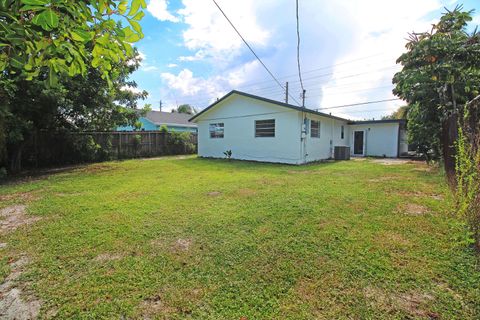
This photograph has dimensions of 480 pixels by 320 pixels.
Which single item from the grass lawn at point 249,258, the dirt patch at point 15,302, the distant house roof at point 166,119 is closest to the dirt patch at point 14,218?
the grass lawn at point 249,258

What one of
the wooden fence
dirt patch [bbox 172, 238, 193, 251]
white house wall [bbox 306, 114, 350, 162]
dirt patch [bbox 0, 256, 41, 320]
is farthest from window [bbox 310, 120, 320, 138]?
dirt patch [bbox 0, 256, 41, 320]

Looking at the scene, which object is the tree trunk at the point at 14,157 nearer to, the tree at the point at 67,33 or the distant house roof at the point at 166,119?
the tree at the point at 67,33

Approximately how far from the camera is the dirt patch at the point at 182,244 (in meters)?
3.08

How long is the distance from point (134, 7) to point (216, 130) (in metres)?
14.3

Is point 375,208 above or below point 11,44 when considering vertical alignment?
below

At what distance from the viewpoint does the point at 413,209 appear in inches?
172

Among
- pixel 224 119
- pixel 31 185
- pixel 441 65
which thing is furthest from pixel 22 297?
pixel 224 119

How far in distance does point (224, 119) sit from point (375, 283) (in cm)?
1324

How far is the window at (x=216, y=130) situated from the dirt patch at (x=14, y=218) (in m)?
11.0

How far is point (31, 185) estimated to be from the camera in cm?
701

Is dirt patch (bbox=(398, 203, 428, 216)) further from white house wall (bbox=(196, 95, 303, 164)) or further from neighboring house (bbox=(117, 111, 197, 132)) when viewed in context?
neighboring house (bbox=(117, 111, 197, 132))

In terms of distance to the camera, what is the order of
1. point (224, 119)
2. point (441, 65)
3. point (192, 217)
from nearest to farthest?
point (192, 217) → point (441, 65) → point (224, 119)

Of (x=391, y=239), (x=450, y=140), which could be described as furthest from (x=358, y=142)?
(x=391, y=239)

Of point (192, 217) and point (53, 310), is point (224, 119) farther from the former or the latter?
point (53, 310)
